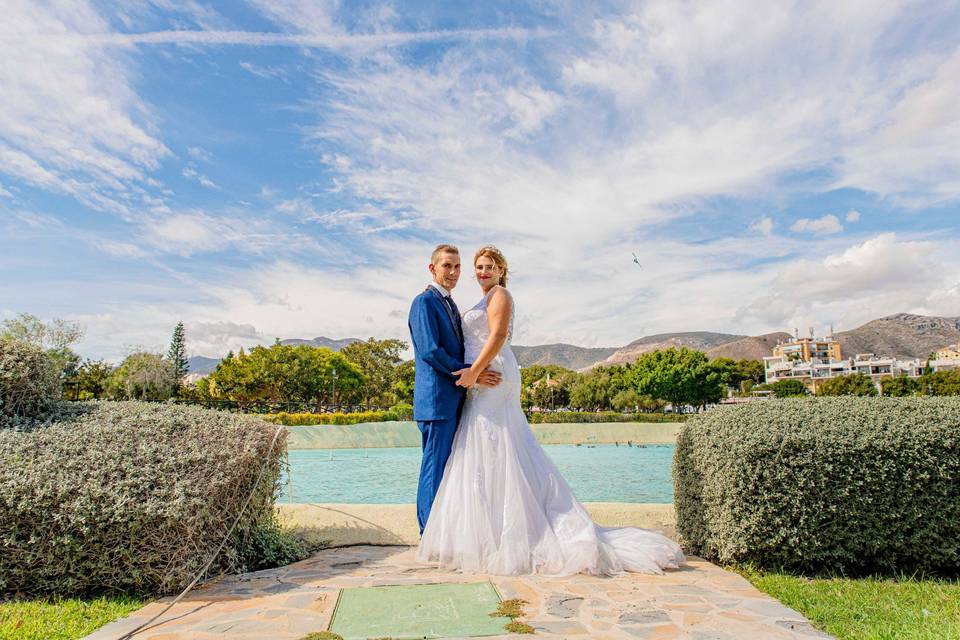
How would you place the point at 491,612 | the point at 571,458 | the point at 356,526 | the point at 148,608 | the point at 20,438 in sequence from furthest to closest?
1. the point at 571,458
2. the point at 356,526
3. the point at 20,438
4. the point at 148,608
5. the point at 491,612

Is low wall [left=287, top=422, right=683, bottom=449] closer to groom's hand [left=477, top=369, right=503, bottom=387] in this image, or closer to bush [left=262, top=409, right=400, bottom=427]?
bush [left=262, top=409, right=400, bottom=427]

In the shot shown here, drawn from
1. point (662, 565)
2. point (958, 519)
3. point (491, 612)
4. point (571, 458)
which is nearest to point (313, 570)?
point (491, 612)

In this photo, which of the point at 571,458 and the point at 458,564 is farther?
the point at 571,458

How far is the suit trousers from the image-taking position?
15.5 feet

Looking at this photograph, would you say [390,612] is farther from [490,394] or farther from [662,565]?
[662,565]

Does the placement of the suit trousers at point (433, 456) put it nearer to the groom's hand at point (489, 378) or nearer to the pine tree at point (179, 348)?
the groom's hand at point (489, 378)

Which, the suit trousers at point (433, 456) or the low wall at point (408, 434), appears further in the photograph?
the low wall at point (408, 434)

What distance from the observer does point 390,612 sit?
3.53 meters

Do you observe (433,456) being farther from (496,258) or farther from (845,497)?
(845,497)

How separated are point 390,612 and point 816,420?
337cm

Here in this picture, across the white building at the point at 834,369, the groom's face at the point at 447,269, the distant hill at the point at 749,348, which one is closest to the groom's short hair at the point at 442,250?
the groom's face at the point at 447,269

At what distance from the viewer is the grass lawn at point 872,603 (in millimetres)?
3344

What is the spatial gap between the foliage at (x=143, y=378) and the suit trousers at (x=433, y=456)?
148ft

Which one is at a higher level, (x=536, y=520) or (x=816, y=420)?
(x=816, y=420)
